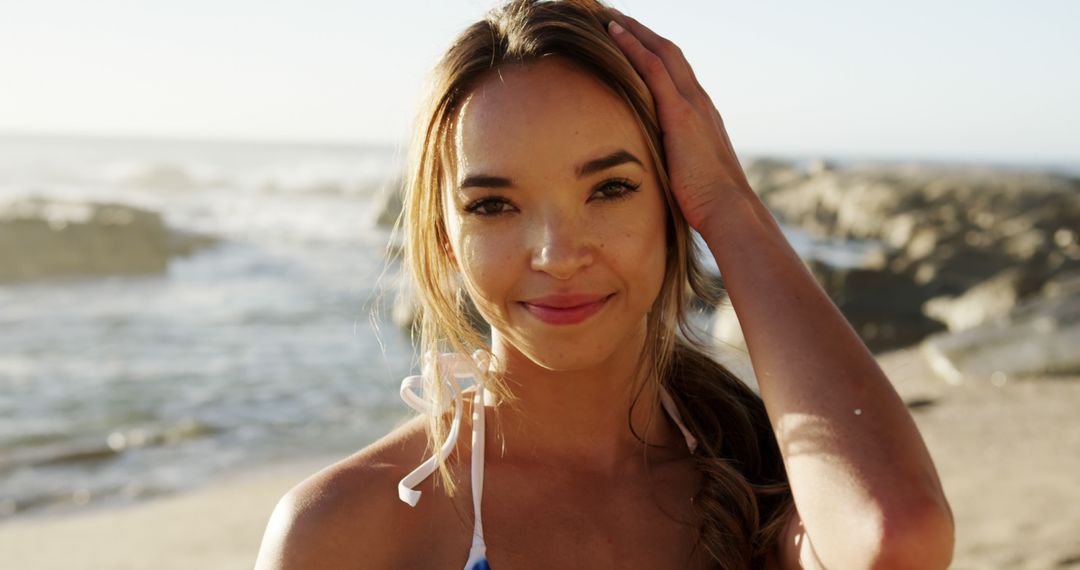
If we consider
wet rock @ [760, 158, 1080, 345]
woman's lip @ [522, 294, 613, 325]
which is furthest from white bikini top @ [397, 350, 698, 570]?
wet rock @ [760, 158, 1080, 345]

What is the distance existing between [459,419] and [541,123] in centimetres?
66

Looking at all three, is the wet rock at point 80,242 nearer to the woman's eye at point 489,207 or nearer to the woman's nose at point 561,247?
the woman's eye at point 489,207

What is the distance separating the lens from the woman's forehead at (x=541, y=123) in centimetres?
198

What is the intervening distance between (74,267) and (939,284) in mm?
14555

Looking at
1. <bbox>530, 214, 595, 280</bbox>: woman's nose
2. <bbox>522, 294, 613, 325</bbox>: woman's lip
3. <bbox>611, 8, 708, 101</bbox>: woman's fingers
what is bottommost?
<bbox>522, 294, 613, 325</bbox>: woman's lip

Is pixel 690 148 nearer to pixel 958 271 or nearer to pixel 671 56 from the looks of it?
pixel 671 56

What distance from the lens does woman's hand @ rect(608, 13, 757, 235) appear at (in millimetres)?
2125

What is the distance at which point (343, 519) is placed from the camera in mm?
1926

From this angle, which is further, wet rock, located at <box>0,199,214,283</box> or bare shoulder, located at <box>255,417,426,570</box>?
wet rock, located at <box>0,199,214,283</box>

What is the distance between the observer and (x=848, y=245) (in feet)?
87.6

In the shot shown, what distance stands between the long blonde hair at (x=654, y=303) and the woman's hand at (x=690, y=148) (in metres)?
0.03

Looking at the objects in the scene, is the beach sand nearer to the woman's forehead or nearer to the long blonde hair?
the long blonde hair

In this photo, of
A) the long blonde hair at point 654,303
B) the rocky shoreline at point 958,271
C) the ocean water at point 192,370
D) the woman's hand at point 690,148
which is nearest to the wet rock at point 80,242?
the ocean water at point 192,370

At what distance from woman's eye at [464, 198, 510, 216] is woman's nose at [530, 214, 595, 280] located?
91 millimetres
